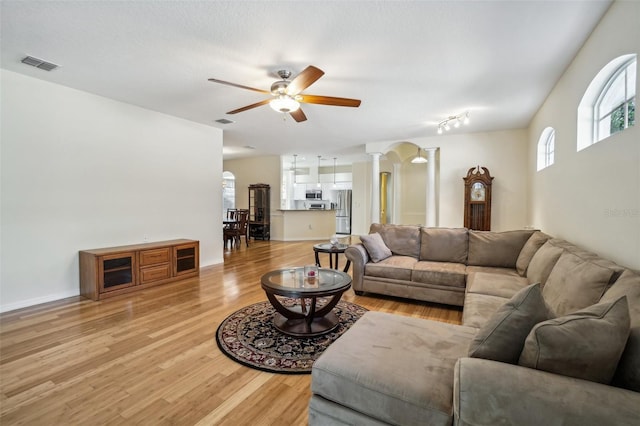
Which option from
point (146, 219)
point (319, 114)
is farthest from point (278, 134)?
point (146, 219)

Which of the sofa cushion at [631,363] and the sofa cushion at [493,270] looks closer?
the sofa cushion at [631,363]

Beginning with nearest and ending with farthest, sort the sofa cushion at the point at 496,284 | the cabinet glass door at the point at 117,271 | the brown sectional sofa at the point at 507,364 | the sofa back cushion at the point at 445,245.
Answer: the brown sectional sofa at the point at 507,364 < the sofa cushion at the point at 496,284 < the cabinet glass door at the point at 117,271 < the sofa back cushion at the point at 445,245

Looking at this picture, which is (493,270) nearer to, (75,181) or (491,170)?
(491,170)

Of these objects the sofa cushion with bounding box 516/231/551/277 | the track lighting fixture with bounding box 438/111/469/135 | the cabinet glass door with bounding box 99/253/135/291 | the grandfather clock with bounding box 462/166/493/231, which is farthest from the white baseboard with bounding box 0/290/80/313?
the grandfather clock with bounding box 462/166/493/231

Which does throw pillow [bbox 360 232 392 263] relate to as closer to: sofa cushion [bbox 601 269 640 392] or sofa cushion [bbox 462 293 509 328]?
sofa cushion [bbox 462 293 509 328]

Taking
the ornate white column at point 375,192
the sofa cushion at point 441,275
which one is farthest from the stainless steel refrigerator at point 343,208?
the sofa cushion at point 441,275

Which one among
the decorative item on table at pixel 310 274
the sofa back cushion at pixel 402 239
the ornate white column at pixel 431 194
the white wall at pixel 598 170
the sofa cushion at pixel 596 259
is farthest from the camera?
the ornate white column at pixel 431 194

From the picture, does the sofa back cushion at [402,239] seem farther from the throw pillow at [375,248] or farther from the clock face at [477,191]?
the clock face at [477,191]

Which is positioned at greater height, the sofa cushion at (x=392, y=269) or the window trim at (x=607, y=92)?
the window trim at (x=607, y=92)

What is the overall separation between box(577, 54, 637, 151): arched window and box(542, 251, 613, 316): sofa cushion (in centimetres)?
113

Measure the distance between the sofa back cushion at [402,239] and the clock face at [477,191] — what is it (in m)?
2.34

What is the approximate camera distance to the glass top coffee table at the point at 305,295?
2459 mm

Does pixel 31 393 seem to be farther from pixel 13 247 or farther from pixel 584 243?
pixel 584 243

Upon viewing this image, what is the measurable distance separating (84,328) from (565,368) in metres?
3.63
